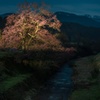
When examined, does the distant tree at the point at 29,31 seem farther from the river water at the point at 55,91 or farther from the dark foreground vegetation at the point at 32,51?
the river water at the point at 55,91

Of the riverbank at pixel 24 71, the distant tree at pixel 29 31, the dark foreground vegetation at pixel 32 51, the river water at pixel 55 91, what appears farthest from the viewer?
the distant tree at pixel 29 31

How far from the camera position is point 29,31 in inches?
2336

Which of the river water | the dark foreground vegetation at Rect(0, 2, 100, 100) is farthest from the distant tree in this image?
the river water

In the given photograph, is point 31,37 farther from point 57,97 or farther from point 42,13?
point 57,97

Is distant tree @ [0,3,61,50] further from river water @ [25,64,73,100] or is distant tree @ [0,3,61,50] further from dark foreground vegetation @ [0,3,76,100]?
river water @ [25,64,73,100]

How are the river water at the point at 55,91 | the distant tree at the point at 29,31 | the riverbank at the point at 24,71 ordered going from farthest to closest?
1. the distant tree at the point at 29,31
2. the river water at the point at 55,91
3. the riverbank at the point at 24,71

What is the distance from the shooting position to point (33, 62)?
52.7 metres

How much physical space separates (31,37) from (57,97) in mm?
23157

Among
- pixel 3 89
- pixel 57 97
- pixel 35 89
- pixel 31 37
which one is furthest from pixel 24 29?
pixel 3 89

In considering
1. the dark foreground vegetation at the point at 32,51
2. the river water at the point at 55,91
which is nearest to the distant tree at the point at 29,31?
the dark foreground vegetation at the point at 32,51

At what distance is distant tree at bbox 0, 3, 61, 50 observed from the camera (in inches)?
2276

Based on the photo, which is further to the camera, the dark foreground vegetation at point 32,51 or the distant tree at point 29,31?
the distant tree at point 29,31

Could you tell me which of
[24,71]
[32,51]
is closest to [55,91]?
[24,71]

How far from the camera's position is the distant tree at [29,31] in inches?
2276
